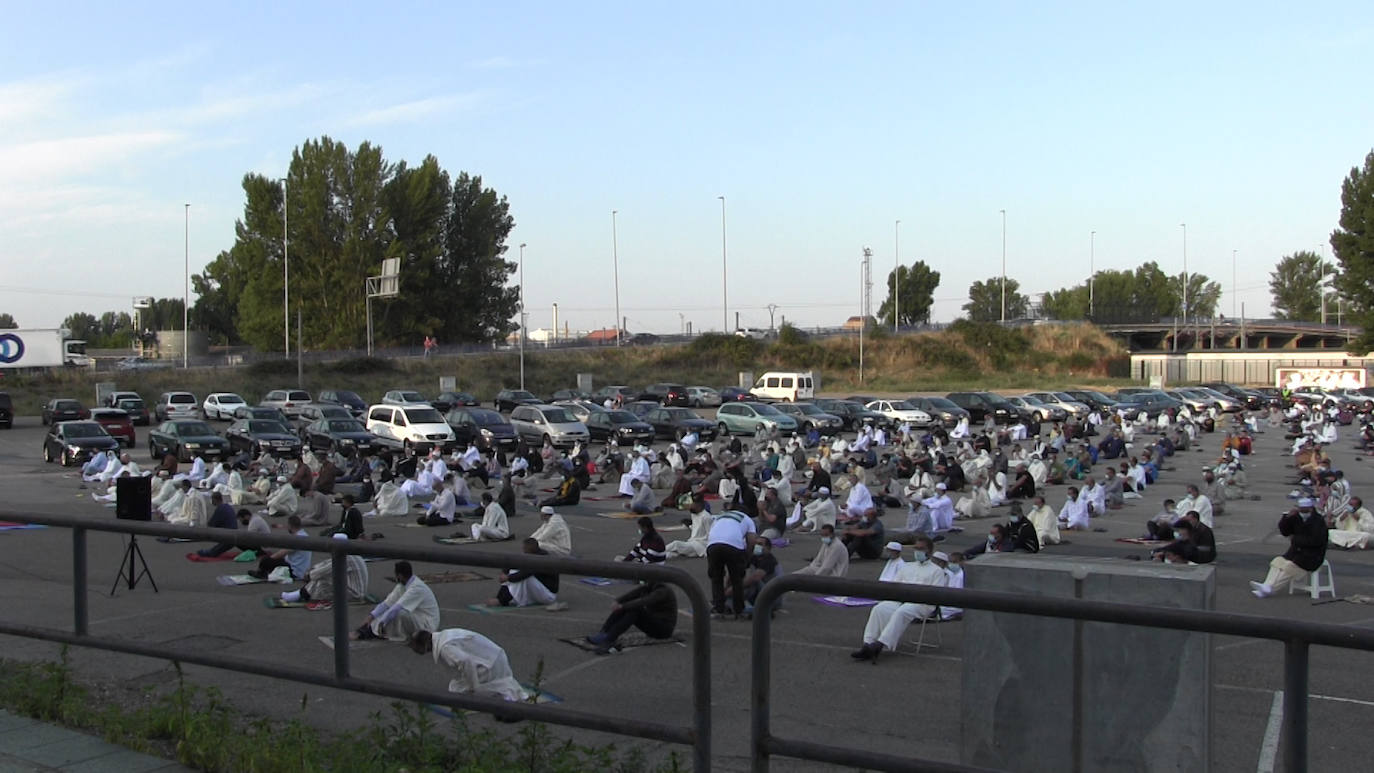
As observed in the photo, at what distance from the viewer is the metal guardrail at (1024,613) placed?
3070 mm

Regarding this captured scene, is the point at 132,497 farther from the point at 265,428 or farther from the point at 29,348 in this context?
the point at 29,348

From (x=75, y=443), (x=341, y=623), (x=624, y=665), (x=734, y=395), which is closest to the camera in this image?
(x=624, y=665)

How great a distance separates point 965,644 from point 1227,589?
12.6 metres

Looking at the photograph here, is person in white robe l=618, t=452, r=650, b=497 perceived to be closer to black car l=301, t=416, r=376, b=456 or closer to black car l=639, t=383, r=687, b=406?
black car l=301, t=416, r=376, b=456

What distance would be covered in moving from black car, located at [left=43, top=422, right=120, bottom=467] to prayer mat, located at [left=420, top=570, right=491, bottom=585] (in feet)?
107

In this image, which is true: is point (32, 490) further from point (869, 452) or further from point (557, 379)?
point (557, 379)

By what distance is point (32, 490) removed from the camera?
95.1 ft

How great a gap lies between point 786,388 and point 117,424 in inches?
1299

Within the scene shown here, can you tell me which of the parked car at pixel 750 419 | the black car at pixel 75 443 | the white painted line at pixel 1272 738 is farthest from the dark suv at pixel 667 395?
the white painted line at pixel 1272 738

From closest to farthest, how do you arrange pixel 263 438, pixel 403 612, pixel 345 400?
pixel 403 612 < pixel 263 438 < pixel 345 400

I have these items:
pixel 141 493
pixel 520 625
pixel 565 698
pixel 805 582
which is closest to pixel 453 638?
pixel 520 625

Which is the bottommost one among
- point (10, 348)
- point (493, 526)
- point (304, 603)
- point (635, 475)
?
point (493, 526)

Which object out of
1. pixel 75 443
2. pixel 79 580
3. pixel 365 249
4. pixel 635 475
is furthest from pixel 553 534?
pixel 365 249

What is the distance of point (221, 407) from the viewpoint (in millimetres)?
53781
